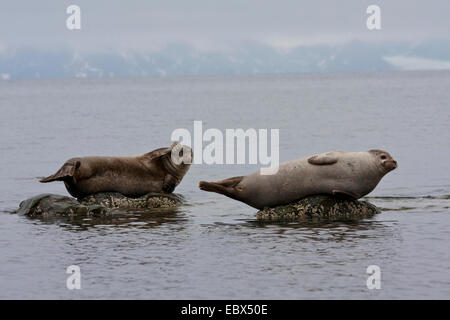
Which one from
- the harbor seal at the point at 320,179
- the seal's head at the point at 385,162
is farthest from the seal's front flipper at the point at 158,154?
the seal's head at the point at 385,162

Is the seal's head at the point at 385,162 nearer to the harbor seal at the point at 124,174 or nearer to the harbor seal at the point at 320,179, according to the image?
the harbor seal at the point at 320,179

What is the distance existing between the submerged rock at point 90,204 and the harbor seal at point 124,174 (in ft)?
0.67

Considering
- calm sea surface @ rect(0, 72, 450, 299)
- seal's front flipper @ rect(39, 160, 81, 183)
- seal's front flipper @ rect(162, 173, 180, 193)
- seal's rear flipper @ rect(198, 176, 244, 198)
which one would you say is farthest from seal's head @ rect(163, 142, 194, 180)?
seal's rear flipper @ rect(198, 176, 244, 198)

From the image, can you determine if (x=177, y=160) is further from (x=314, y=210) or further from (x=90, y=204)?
(x=314, y=210)

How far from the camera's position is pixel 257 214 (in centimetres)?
1830

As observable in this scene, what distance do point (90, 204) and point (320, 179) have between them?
5.37 m

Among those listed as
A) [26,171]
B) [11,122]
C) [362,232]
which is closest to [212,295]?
[362,232]

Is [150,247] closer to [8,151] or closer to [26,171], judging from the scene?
[26,171]

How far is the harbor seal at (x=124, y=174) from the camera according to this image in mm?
20297

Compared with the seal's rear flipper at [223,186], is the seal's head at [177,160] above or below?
above

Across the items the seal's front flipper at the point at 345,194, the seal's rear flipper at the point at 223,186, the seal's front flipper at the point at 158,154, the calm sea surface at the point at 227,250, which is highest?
the seal's front flipper at the point at 158,154

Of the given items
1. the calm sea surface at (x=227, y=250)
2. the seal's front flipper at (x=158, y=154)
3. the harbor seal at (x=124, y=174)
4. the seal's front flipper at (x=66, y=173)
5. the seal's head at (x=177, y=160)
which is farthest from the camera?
the seal's head at (x=177, y=160)

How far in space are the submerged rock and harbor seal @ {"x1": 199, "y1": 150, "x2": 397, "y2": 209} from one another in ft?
8.32
